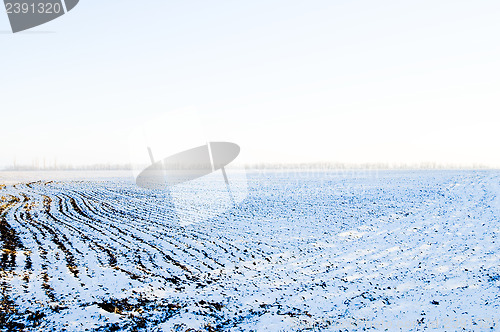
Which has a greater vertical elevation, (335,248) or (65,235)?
(65,235)

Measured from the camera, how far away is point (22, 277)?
29.1 feet

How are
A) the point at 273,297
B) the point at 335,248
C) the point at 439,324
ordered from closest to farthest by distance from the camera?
the point at 439,324
the point at 273,297
the point at 335,248

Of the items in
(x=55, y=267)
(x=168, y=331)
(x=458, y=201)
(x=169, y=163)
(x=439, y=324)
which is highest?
(x=169, y=163)

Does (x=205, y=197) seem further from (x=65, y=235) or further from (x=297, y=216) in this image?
(x=65, y=235)

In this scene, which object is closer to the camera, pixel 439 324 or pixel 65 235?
pixel 439 324

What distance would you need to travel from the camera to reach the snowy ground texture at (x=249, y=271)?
7520mm

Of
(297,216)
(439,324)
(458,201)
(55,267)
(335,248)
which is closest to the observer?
(439,324)

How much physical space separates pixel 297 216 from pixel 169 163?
9116mm

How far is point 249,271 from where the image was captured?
1070 centimetres

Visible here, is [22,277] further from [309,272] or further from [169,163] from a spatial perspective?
[309,272]

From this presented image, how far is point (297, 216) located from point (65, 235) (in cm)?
1254

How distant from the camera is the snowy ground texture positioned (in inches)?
296

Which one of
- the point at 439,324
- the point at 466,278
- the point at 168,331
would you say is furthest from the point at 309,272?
the point at 168,331

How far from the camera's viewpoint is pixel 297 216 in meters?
20.2
